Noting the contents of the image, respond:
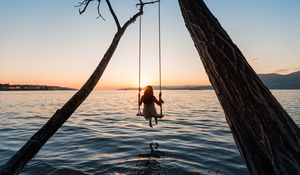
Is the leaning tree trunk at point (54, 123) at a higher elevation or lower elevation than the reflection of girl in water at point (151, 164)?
higher

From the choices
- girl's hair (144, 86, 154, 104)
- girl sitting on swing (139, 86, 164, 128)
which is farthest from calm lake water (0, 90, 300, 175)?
girl's hair (144, 86, 154, 104)

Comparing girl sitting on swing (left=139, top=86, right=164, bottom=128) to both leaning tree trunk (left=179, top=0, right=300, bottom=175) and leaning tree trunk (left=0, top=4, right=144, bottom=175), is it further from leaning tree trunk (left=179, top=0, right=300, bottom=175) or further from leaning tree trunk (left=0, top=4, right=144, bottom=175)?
leaning tree trunk (left=179, top=0, right=300, bottom=175)

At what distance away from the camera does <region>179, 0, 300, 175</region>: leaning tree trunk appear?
1.98 m

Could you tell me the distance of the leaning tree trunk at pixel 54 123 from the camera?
313 cm

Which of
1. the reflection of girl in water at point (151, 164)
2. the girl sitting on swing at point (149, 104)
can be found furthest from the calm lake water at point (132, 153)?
the girl sitting on swing at point (149, 104)

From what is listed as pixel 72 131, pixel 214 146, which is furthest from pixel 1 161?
pixel 214 146

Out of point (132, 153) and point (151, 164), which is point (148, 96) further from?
point (151, 164)

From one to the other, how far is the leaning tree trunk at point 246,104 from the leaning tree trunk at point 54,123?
6.10 ft

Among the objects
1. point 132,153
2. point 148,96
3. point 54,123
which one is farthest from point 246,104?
point 148,96

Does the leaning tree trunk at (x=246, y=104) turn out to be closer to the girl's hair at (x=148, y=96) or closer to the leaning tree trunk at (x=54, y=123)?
the leaning tree trunk at (x=54, y=123)

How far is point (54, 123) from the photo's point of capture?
3.48 meters

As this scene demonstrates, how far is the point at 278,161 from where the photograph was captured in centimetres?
195

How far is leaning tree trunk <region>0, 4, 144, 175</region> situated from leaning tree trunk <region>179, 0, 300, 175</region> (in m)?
1.86

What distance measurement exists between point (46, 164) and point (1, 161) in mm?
1863
